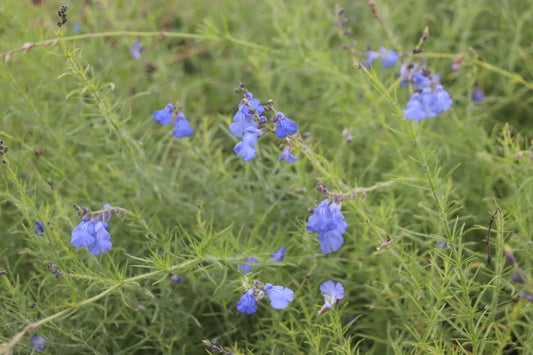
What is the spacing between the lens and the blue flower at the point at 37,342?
7.28 feet

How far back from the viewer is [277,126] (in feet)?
6.08

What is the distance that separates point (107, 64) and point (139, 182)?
150cm

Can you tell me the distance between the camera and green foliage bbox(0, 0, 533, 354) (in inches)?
85.4

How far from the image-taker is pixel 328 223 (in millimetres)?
1833

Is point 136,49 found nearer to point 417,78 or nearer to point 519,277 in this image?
point 417,78

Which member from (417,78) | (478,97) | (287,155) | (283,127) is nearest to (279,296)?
(287,155)

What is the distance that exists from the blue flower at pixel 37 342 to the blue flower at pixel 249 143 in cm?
142

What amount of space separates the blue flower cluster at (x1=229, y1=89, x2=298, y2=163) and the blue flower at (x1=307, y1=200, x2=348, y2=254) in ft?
0.94

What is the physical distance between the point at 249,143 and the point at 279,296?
2.26 feet

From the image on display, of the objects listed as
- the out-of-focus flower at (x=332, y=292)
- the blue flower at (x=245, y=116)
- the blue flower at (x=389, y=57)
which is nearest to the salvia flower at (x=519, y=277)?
the out-of-focus flower at (x=332, y=292)

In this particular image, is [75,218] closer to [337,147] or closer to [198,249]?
[198,249]

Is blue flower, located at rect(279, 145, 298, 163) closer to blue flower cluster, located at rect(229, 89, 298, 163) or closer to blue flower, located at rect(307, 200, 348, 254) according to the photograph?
blue flower cluster, located at rect(229, 89, 298, 163)

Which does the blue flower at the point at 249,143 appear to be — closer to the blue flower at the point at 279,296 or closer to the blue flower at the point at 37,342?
the blue flower at the point at 279,296

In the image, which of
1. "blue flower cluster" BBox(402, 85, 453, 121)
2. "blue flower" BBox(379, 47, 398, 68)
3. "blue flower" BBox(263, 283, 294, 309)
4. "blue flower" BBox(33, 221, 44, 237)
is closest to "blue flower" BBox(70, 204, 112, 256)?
"blue flower" BBox(33, 221, 44, 237)
